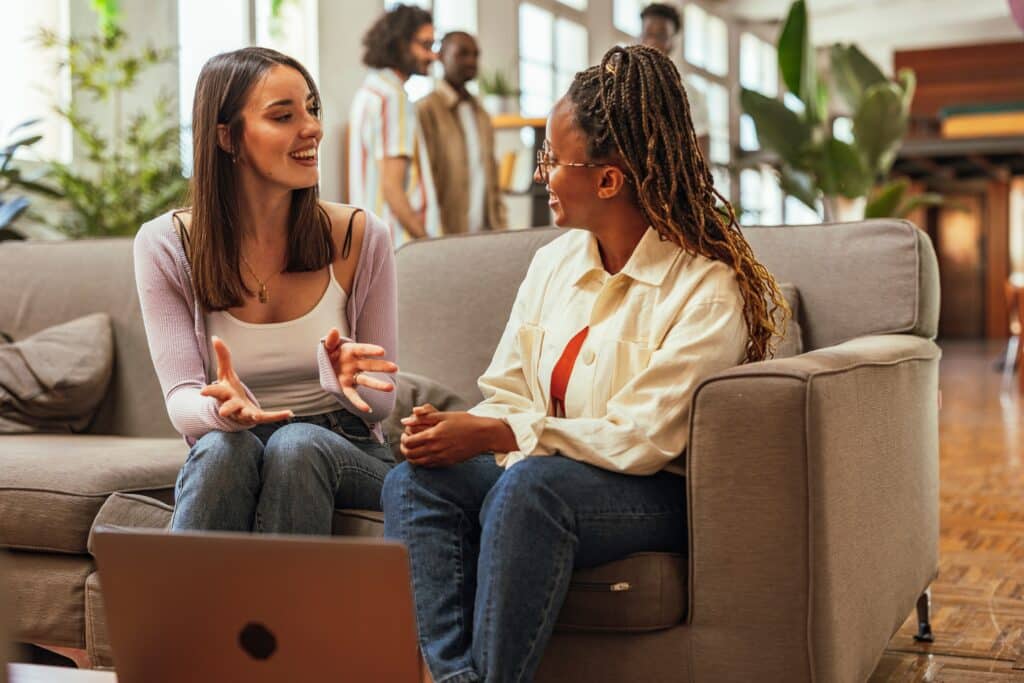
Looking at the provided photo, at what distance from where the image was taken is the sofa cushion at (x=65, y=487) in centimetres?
220

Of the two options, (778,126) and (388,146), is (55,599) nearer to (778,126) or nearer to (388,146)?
(388,146)

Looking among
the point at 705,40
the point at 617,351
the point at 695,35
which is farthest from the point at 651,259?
the point at 705,40

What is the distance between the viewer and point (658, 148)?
Result: 194cm

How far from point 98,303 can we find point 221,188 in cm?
98

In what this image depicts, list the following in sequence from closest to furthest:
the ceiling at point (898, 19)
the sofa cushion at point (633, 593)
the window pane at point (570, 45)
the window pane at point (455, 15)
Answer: the sofa cushion at point (633, 593), the window pane at point (455, 15), the window pane at point (570, 45), the ceiling at point (898, 19)

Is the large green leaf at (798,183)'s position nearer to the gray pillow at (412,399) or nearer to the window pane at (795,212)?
the gray pillow at (412,399)

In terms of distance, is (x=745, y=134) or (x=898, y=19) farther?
(x=745, y=134)

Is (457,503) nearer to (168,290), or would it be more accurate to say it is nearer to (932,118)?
(168,290)

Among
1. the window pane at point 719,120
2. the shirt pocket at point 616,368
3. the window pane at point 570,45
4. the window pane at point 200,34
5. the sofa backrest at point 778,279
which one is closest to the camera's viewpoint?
the shirt pocket at point 616,368

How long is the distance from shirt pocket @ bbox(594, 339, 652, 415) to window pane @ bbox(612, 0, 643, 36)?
9.50 meters

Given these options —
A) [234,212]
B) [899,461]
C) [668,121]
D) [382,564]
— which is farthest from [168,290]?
[899,461]

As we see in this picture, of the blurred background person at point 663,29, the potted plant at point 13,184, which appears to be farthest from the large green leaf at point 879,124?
the potted plant at point 13,184

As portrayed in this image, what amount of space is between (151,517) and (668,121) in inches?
41.8

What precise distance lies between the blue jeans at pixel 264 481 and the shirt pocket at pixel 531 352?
31 centimetres
